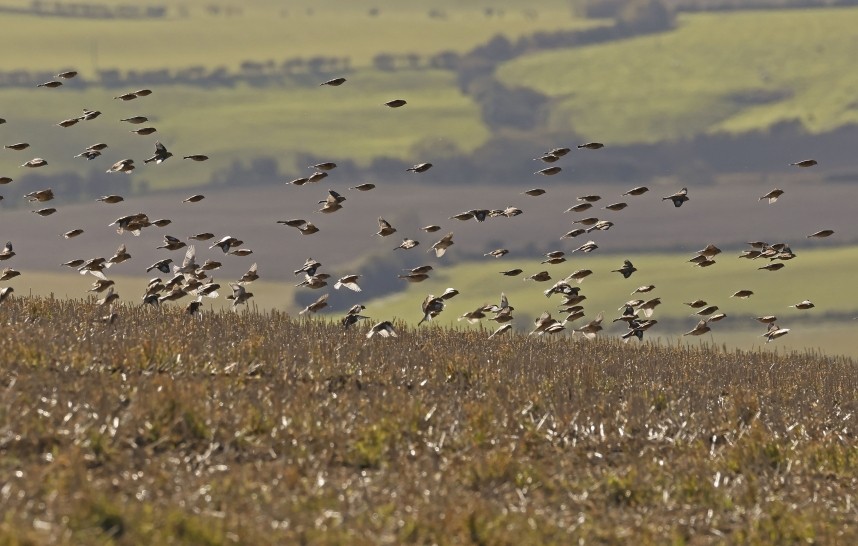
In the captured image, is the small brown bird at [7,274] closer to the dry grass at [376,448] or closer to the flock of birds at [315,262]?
the flock of birds at [315,262]

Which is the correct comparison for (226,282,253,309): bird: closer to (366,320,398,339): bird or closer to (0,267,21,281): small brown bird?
(366,320,398,339): bird

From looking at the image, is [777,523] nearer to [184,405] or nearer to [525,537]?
[525,537]

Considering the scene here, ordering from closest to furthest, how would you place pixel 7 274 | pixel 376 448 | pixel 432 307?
pixel 376 448
pixel 432 307
pixel 7 274

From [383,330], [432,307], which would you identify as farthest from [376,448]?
[432,307]

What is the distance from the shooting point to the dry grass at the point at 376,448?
39.2ft

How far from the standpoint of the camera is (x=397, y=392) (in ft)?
53.9

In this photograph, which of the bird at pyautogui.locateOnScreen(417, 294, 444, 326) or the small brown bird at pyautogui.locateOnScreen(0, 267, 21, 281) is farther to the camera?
the small brown bird at pyautogui.locateOnScreen(0, 267, 21, 281)

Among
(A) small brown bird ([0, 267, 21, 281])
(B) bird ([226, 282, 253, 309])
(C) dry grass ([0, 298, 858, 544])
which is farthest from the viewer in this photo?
(A) small brown bird ([0, 267, 21, 281])

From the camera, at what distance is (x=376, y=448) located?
14273 millimetres

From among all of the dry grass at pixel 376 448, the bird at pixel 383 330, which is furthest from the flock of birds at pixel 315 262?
the dry grass at pixel 376 448

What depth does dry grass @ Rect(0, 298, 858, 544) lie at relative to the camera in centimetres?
1194

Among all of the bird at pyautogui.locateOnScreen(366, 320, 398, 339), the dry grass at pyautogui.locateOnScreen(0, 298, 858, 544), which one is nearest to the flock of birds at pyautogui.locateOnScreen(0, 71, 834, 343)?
the bird at pyautogui.locateOnScreen(366, 320, 398, 339)

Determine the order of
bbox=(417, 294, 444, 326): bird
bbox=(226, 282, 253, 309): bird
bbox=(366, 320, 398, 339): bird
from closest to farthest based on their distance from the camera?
bbox=(366, 320, 398, 339): bird
bbox=(417, 294, 444, 326): bird
bbox=(226, 282, 253, 309): bird

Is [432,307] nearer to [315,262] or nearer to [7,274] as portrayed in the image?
[315,262]
